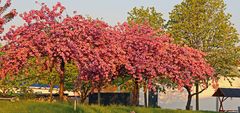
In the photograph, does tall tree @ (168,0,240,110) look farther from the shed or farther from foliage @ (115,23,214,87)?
foliage @ (115,23,214,87)

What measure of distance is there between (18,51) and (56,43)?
7.54ft

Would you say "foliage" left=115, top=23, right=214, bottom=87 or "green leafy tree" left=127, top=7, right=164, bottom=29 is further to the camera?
"green leafy tree" left=127, top=7, right=164, bottom=29

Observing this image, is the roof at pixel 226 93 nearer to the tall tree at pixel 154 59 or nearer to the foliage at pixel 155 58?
the tall tree at pixel 154 59

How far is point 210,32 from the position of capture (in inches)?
2223

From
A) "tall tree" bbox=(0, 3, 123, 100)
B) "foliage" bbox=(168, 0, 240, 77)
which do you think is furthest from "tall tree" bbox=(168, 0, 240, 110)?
"tall tree" bbox=(0, 3, 123, 100)

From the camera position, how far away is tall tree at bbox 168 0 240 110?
5434cm

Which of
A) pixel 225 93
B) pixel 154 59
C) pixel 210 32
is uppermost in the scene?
pixel 210 32

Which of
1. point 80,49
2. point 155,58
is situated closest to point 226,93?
point 155,58

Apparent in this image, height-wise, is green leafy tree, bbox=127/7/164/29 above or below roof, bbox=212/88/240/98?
above

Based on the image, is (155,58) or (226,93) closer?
(155,58)

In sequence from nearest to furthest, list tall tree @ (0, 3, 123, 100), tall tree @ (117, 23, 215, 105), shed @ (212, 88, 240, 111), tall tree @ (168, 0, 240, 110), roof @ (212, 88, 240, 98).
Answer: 1. tall tree @ (0, 3, 123, 100)
2. tall tree @ (117, 23, 215, 105)
3. tall tree @ (168, 0, 240, 110)
4. shed @ (212, 88, 240, 111)
5. roof @ (212, 88, 240, 98)

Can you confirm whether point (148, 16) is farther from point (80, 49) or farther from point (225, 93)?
point (80, 49)

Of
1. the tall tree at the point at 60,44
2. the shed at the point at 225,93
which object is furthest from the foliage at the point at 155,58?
the shed at the point at 225,93

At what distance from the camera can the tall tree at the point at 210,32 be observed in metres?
54.3
